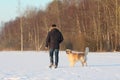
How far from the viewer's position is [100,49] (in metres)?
46.6

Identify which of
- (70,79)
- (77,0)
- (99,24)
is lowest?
(70,79)

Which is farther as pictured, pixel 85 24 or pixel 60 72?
pixel 85 24

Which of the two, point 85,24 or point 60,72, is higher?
point 85,24

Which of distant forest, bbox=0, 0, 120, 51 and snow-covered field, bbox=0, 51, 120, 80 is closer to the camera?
snow-covered field, bbox=0, 51, 120, 80

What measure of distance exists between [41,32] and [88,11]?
16.7 metres

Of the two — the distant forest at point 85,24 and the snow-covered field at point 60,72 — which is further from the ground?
the distant forest at point 85,24

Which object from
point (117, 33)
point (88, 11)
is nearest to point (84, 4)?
point (88, 11)

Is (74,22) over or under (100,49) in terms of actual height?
over

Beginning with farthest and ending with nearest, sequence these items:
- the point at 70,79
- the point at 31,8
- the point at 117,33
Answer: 1. the point at 31,8
2. the point at 117,33
3. the point at 70,79

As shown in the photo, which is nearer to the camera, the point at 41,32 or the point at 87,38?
the point at 87,38

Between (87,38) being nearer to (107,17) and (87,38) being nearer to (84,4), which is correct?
(107,17)

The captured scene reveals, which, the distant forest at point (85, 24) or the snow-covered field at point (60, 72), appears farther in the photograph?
the distant forest at point (85, 24)

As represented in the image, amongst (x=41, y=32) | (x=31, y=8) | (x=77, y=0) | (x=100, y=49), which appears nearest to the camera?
(x=100, y=49)

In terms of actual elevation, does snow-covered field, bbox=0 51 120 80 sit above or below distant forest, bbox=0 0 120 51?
below
